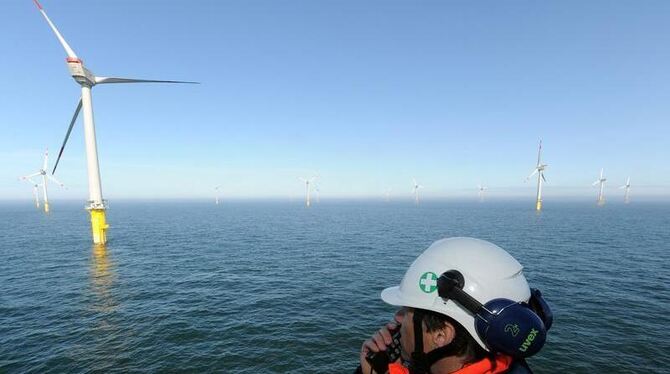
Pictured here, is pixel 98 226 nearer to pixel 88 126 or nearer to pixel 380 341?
pixel 88 126

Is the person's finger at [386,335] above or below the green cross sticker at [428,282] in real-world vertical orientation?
below

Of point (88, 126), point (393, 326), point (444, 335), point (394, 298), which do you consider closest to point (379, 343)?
point (393, 326)

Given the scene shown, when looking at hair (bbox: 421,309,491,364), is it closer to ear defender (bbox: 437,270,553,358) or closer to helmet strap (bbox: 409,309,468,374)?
helmet strap (bbox: 409,309,468,374)

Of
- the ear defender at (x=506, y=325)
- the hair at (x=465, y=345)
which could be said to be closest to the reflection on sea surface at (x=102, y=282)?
the hair at (x=465, y=345)

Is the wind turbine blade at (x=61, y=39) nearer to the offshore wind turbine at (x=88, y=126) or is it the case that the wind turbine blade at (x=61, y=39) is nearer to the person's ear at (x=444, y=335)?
the offshore wind turbine at (x=88, y=126)

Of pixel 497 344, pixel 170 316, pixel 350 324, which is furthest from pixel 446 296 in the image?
pixel 170 316

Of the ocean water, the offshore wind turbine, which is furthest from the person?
the offshore wind turbine
